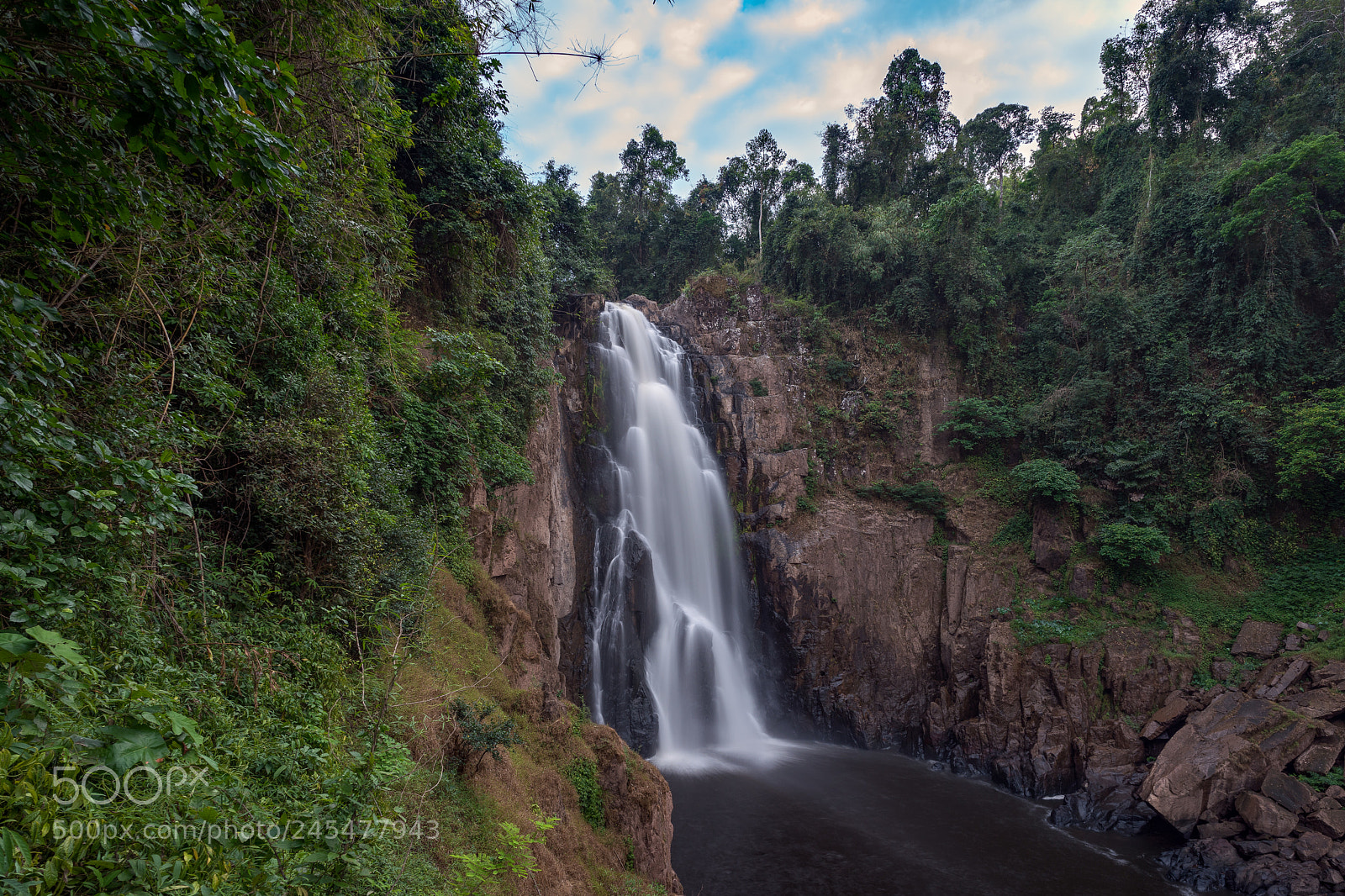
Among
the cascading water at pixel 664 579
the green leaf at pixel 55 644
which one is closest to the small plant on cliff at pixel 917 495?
the cascading water at pixel 664 579

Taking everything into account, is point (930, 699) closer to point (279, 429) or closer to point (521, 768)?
point (521, 768)

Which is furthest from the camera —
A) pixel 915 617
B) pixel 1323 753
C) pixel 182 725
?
pixel 915 617

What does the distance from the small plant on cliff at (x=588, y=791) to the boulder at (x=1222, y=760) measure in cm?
1279

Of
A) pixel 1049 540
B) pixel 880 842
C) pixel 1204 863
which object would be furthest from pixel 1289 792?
pixel 1049 540

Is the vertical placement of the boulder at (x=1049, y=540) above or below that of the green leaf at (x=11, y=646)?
above

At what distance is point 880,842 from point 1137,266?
2173 cm

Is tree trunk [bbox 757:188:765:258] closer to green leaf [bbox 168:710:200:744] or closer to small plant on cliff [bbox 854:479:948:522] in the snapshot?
small plant on cliff [bbox 854:479:948:522]

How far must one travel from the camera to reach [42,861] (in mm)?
2004

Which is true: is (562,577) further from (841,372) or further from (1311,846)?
(1311,846)

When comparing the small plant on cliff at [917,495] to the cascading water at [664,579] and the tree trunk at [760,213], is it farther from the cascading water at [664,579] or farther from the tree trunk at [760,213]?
the tree trunk at [760,213]

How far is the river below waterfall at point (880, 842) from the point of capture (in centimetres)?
1169

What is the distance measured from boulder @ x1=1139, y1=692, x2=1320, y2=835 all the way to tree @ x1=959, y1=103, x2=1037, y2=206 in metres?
27.5

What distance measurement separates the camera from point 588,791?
29.7 ft

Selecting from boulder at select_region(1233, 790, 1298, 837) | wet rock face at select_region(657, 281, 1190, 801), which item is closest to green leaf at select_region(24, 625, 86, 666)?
boulder at select_region(1233, 790, 1298, 837)
